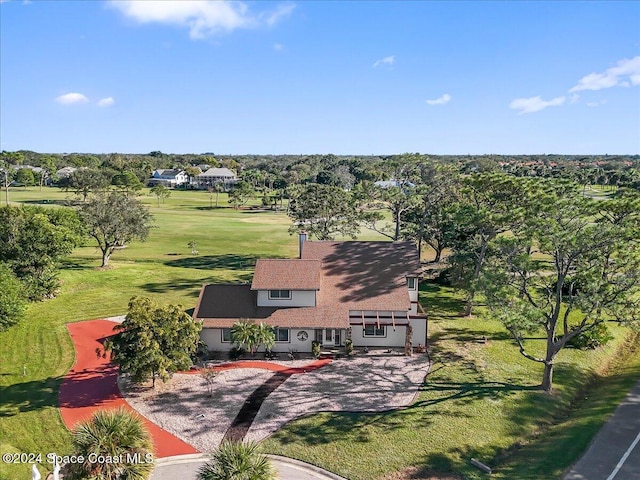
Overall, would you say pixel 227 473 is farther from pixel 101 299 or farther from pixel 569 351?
pixel 101 299

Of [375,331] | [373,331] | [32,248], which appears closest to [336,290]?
[373,331]

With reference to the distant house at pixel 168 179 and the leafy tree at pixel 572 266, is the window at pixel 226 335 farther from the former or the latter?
the distant house at pixel 168 179

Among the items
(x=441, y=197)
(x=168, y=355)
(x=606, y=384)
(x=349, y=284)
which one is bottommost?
(x=606, y=384)

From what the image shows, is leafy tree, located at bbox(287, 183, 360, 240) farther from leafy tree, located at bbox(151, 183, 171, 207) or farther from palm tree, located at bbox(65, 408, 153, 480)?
leafy tree, located at bbox(151, 183, 171, 207)

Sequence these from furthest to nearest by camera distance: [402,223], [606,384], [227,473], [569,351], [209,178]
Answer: [209,178] → [402,223] → [569,351] → [606,384] → [227,473]

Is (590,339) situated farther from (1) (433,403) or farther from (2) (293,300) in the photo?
(2) (293,300)

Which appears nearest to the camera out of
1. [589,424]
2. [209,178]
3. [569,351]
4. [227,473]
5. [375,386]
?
[227,473]

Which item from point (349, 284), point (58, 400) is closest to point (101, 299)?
point (58, 400)

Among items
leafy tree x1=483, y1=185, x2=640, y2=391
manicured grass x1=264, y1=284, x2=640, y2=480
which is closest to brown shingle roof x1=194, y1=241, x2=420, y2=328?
manicured grass x1=264, y1=284, x2=640, y2=480
